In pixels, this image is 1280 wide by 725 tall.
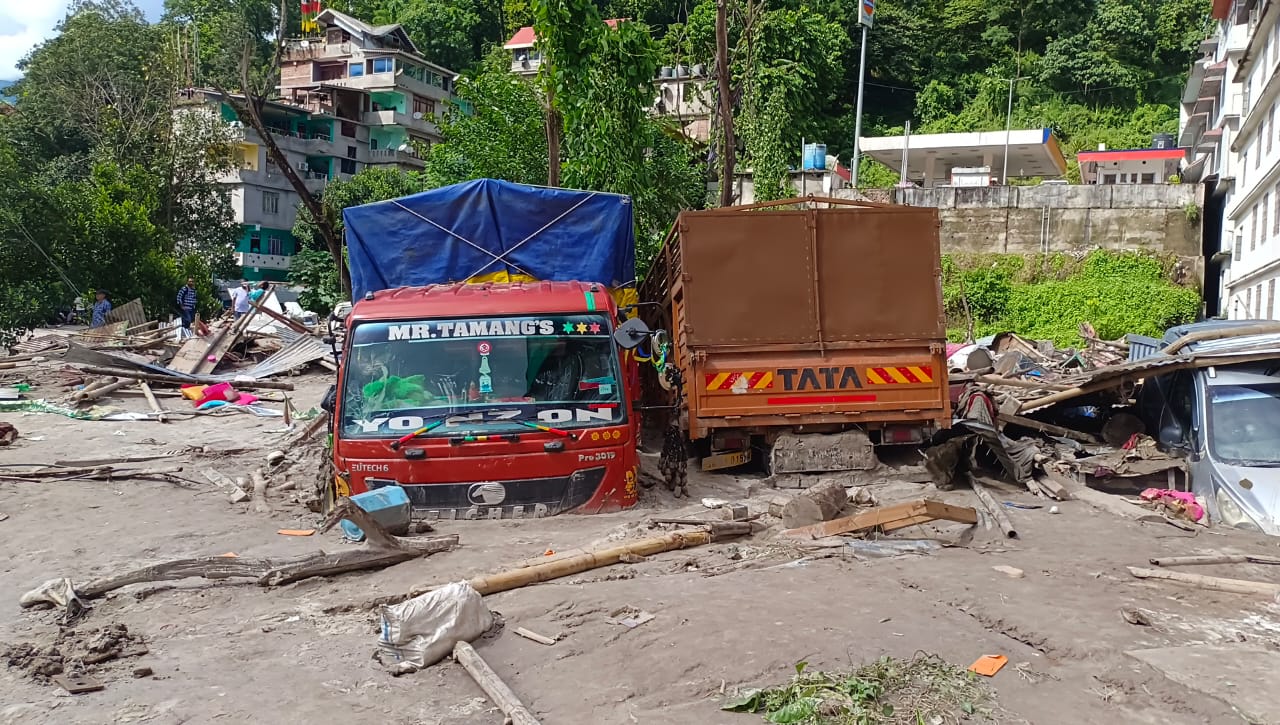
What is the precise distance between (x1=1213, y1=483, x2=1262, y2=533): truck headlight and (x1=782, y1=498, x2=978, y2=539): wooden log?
2488mm

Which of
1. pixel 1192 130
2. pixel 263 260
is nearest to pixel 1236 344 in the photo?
pixel 1192 130

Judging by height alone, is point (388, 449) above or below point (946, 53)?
below

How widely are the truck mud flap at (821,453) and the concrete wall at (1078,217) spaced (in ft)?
70.8

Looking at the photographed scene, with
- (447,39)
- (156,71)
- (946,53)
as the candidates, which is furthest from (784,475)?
(447,39)

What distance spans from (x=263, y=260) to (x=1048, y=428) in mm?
49590

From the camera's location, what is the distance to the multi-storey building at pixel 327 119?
175ft

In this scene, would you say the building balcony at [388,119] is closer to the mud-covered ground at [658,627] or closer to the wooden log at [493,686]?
the mud-covered ground at [658,627]

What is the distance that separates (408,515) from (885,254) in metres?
5.54

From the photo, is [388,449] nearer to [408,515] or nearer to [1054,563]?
[408,515]

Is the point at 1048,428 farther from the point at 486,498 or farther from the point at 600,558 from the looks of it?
the point at 600,558

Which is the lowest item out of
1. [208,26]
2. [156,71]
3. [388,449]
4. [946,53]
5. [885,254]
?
[388,449]

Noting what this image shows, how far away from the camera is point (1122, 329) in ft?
92.5

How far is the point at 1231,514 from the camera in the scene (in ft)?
27.0

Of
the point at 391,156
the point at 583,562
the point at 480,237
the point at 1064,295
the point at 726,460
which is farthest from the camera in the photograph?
the point at 391,156
